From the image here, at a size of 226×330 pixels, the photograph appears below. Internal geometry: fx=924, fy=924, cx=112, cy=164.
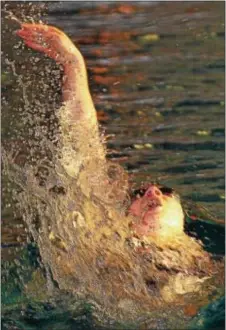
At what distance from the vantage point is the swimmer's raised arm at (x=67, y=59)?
2.27m

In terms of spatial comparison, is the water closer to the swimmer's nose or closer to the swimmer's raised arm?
the swimmer's raised arm

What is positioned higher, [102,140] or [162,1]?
[162,1]

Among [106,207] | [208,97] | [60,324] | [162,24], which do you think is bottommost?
[60,324]

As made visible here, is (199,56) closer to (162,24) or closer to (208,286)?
(162,24)

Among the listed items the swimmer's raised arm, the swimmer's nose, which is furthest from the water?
the swimmer's nose

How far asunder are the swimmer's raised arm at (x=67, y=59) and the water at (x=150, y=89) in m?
0.18

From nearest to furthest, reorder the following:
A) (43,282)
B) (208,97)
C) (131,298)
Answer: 1. (131,298)
2. (43,282)
3. (208,97)

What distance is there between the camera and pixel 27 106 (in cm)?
270

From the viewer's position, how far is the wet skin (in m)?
2.31

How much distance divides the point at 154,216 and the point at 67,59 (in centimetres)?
46

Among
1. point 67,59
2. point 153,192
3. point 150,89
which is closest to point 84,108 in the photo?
point 67,59

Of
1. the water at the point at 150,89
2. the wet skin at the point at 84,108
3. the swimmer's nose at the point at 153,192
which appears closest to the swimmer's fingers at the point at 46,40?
the wet skin at the point at 84,108

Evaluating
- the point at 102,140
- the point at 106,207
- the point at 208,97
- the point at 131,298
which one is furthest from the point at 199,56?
the point at 131,298

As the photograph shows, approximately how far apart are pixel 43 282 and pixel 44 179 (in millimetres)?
294
